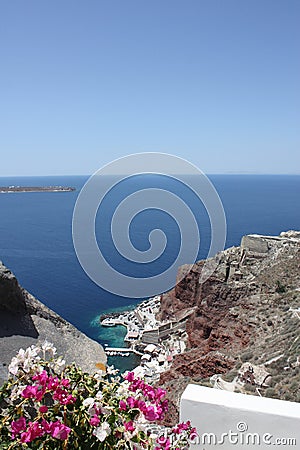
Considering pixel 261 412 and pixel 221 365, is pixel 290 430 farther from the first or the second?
pixel 221 365

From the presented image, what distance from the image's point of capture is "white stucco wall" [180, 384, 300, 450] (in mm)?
1970

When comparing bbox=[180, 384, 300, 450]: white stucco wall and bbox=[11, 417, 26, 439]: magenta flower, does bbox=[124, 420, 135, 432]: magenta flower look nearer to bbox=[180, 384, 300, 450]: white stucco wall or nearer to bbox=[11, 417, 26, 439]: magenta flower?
bbox=[11, 417, 26, 439]: magenta flower

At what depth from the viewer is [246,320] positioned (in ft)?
41.1

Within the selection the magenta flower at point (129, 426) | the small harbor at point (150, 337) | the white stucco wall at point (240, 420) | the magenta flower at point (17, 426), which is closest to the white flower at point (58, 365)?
the magenta flower at point (17, 426)

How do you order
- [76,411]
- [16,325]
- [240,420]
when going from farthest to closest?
[16,325]
[240,420]
[76,411]

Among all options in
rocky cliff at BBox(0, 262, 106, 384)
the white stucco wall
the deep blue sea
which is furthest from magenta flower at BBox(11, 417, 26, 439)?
the deep blue sea

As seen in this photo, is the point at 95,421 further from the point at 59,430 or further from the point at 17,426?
the point at 17,426

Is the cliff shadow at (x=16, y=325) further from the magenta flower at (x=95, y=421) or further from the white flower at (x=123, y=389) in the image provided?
the magenta flower at (x=95, y=421)

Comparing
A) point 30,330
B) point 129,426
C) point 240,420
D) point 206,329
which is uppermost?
point 129,426

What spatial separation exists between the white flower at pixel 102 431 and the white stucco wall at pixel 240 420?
103cm

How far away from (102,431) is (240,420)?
1155 mm

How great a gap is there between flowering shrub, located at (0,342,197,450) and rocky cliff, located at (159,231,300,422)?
188 inches

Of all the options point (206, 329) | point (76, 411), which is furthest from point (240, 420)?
point (206, 329)

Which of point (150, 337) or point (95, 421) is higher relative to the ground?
point (95, 421)
